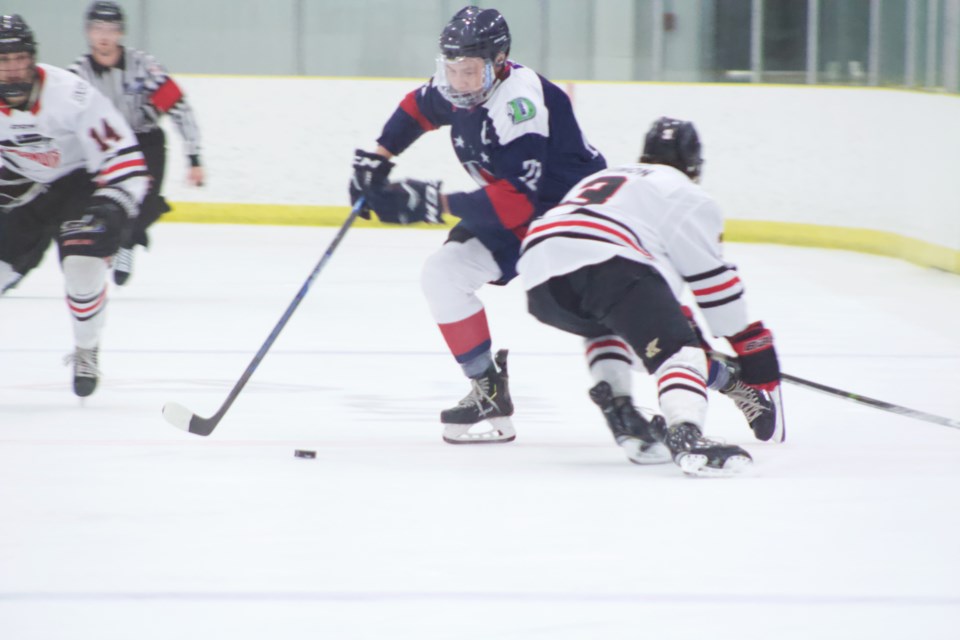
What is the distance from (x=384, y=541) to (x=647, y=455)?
80cm

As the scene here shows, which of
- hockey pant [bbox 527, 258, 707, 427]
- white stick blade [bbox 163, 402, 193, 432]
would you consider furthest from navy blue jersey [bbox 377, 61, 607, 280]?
white stick blade [bbox 163, 402, 193, 432]

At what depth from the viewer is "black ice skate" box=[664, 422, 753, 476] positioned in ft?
9.21

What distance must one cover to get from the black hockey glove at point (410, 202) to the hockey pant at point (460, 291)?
0.36 feet

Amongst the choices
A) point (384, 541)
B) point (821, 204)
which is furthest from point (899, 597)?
point (821, 204)

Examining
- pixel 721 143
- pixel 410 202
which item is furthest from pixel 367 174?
pixel 721 143

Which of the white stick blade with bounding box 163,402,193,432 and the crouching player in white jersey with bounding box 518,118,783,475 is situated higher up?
the crouching player in white jersey with bounding box 518,118,783,475

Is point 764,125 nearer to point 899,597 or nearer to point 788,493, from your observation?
point 788,493

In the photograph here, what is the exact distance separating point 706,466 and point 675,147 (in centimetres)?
69

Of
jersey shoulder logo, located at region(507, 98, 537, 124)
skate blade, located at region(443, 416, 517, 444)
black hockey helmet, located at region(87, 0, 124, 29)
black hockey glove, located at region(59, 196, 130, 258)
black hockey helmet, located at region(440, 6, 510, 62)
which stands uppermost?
black hockey helmet, located at region(87, 0, 124, 29)

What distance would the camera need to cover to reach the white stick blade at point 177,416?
3.14 m

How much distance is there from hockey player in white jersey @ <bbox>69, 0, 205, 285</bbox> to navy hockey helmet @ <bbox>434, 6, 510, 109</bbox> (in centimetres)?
245

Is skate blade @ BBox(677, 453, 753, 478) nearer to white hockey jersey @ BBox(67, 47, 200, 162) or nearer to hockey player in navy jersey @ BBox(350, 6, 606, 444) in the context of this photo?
hockey player in navy jersey @ BBox(350, 6, 606, 444)

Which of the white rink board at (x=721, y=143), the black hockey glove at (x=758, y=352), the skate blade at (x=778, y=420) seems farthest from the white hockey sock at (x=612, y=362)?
the white rink board at (x=721, y=143)

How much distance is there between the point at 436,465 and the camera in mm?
3023
